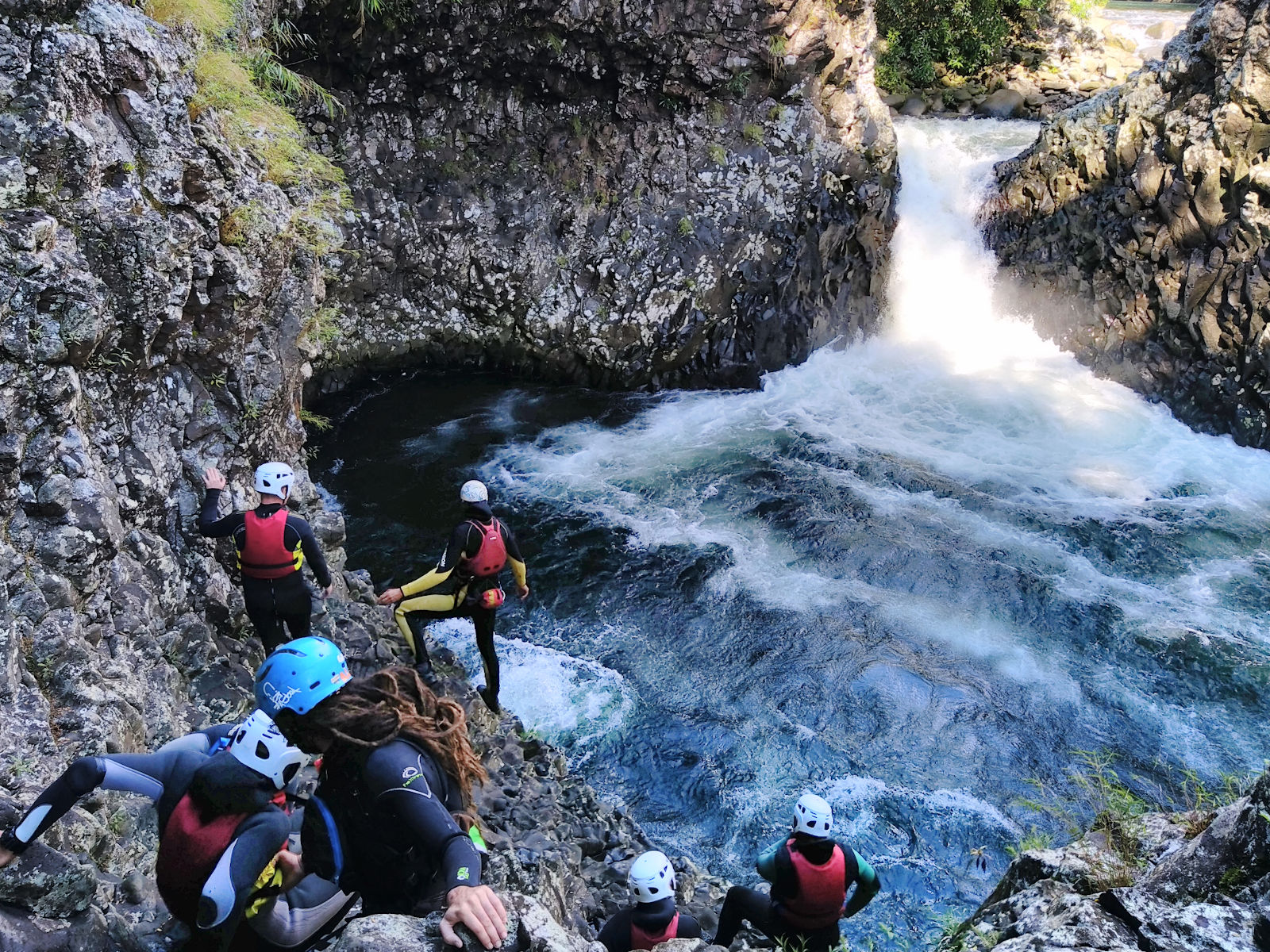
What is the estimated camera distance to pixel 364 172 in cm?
1437

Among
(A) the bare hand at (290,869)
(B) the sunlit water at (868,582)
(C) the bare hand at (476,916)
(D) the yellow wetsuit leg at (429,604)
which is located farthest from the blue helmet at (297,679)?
(B) the sunlit water at (868,582)

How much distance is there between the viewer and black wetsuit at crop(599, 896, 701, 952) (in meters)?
4.56

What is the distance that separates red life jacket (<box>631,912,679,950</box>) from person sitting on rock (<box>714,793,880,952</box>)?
47cm

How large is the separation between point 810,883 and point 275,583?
3694mm

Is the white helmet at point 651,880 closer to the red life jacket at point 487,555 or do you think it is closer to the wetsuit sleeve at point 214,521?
the red life jacket at point 487,555

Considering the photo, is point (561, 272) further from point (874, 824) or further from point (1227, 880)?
point (1227, 880)

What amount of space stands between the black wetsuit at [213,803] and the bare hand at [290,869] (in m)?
0.12

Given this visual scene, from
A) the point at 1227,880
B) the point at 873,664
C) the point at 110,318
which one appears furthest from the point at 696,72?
the point at 1227,880

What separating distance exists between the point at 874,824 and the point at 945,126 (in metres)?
17.1

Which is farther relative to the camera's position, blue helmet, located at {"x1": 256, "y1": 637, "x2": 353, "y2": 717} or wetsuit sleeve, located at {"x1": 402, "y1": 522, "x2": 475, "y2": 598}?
wetsuit sleeve, located at {"x1": 402, "y1": 522, "x2": 475, "y2": 598}

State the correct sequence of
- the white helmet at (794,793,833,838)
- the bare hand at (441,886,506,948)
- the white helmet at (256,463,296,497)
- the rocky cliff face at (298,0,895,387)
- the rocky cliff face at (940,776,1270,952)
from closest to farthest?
the bare hand at (441,886,506,948) → the rocky cliff face at (940,776,1270,952) → the white helmet at (794,793,833,838) → the white helmet at (256,463,296,497) → the rocky cliff face at (298,0,895,387)

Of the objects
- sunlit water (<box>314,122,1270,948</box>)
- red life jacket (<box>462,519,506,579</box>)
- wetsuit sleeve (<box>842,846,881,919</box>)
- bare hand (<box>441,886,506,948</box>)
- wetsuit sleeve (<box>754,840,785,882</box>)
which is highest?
bare hand (<box>441,886,506,948</box>)

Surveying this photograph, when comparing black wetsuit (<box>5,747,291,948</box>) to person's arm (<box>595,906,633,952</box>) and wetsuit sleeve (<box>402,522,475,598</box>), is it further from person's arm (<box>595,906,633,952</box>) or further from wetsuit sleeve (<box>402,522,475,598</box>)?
wetsuit sleeve (<box>402,522,475,598</box>)

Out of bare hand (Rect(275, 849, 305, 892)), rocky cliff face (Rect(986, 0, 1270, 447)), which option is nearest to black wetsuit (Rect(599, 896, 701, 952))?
Answer: bare hand (Rect(275, 849, 305, 892))
